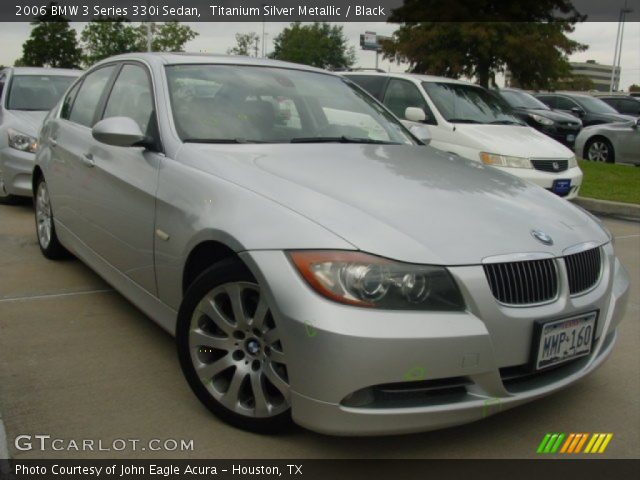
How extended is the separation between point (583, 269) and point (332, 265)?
44.9 inches

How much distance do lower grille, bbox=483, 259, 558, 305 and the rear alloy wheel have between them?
3.66 metres

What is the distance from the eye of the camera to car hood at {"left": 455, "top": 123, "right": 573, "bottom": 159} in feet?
26.8

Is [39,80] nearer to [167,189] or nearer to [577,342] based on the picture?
[167,189]

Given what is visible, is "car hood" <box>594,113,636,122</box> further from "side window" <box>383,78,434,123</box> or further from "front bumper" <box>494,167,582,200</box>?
"side window" <box>383,78,434,123</box>

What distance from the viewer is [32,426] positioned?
280 cm

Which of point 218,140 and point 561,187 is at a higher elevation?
point 218,140

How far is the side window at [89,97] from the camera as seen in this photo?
182 inches

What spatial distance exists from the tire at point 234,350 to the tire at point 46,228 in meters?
2.68

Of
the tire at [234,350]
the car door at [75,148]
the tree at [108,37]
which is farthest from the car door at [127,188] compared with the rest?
the tree at [108,37]

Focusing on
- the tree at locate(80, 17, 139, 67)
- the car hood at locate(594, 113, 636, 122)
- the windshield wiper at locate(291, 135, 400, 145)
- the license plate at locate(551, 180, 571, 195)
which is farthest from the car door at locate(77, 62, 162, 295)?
the tree at locate(80, 17, 139, 67)

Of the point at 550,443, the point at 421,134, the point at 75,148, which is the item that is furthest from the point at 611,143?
the point at 550,443

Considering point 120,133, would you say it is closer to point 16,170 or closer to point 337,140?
point 337,140

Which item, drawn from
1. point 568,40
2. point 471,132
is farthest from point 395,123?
point 568,40

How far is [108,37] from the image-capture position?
3575cm
